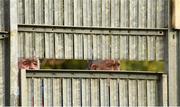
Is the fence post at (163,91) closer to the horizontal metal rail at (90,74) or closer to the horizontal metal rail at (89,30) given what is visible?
the horizontal metal rail at (90,74)

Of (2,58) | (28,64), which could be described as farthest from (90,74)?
(2,58)

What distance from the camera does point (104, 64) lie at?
238 inches

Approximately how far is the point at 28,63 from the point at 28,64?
1cm

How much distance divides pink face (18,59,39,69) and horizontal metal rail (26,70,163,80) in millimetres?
72

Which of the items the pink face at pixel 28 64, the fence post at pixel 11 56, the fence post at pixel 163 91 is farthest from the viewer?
the fence post at pixel 163 91

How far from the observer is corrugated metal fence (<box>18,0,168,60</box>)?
19.4 ft

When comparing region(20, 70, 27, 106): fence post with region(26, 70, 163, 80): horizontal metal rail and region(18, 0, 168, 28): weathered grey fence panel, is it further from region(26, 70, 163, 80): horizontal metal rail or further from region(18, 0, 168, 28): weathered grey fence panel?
region(18, 0, 168, 28): weathered grey fence panel

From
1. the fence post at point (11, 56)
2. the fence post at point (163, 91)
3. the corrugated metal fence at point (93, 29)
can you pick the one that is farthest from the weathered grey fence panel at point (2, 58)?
the fence post at point (163, 91)

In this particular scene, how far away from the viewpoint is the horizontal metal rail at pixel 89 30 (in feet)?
19.3

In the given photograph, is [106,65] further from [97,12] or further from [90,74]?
[97,12]

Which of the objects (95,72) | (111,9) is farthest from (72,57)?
(111,9)

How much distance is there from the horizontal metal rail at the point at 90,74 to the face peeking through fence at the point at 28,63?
7 centimetres

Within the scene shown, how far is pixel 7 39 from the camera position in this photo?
5781 mm

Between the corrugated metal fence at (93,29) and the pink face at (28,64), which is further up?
the corrugated metal fence at (93,29)
